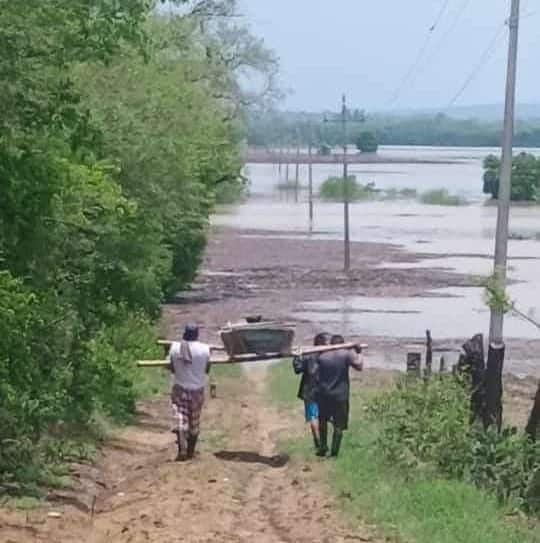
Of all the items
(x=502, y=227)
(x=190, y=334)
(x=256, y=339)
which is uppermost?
(x=502, y=227)

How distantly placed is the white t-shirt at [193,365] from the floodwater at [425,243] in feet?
15.1

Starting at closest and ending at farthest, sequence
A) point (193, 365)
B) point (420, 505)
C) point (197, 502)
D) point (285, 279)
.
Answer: point (420, 505) → point (197, 502) → point (193, 365) → point (285, 279)

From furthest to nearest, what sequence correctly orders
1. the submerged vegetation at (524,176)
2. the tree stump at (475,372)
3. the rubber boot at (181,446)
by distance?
the submerged vegetation at (524,176)
the tree stump at (475,372)
the rubber boot at (181,446)

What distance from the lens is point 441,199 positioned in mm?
157750

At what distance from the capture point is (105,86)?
25344 mm

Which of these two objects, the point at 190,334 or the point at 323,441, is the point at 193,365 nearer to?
the point at 190,334

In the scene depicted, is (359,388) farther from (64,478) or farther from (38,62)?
(38,62)

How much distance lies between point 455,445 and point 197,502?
3.51 m

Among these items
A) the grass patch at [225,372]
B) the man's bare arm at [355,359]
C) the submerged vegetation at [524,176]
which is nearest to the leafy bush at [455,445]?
the man's bare arm at [355,359]

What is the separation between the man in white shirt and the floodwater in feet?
15.1

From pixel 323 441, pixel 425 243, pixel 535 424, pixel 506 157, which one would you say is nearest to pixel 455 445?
pixel 535 424

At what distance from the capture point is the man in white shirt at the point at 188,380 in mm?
17156

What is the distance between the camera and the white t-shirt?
1716 centimetres

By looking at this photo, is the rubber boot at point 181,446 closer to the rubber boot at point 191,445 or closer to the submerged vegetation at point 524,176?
the rubber boot at point 191,445
